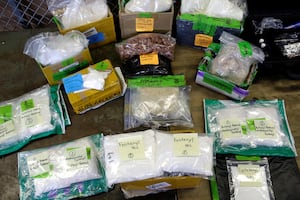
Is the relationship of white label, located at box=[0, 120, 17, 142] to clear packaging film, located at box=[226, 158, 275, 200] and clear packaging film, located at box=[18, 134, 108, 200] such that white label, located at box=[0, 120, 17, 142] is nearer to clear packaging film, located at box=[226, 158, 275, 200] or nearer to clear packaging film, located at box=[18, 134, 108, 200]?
clear packaging film, located at box=[18, 134, 108, 200]

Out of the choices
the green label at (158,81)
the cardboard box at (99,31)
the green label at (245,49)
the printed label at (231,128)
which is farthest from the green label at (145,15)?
the printed label at (231,128)

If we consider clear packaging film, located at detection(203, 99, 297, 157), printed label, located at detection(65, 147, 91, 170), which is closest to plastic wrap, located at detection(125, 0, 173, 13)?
→ clear packaging film, located at detection(203, 99, 297, 157)

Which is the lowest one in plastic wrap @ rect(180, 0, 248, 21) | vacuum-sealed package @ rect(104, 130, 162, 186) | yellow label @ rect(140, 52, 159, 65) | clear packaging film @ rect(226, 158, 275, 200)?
clear packaging film @ rect(226, 158, 275, 200)

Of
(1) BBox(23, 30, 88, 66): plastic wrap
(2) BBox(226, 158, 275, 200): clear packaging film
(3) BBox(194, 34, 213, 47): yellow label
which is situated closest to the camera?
(2) BBox(226, 158, 275, 200): clear packaging film

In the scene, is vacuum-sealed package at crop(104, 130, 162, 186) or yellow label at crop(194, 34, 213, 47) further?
yellow label at crop(194, 34, 213, 47)

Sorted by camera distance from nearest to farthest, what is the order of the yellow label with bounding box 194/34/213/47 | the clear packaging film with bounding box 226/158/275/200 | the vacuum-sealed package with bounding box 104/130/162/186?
the vacuum-sealed package with bounding box 104/130/162/186
the clear packaging film with bounding box 226/158/275/200
the yellow label with bounding box 194/34/213/47

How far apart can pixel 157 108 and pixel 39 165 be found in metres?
0.39

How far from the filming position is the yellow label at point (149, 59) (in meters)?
0.97

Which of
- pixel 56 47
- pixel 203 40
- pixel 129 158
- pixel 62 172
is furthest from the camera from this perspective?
pixel 203 40

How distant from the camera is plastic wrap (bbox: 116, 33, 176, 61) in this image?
3.19 ft

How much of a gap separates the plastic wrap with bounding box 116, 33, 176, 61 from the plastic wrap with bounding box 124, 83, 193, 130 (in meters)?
0.14

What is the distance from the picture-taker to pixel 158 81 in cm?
95

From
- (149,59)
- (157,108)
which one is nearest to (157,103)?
(157,108)

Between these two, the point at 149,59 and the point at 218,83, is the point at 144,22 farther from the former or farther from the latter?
the point at 218,83
